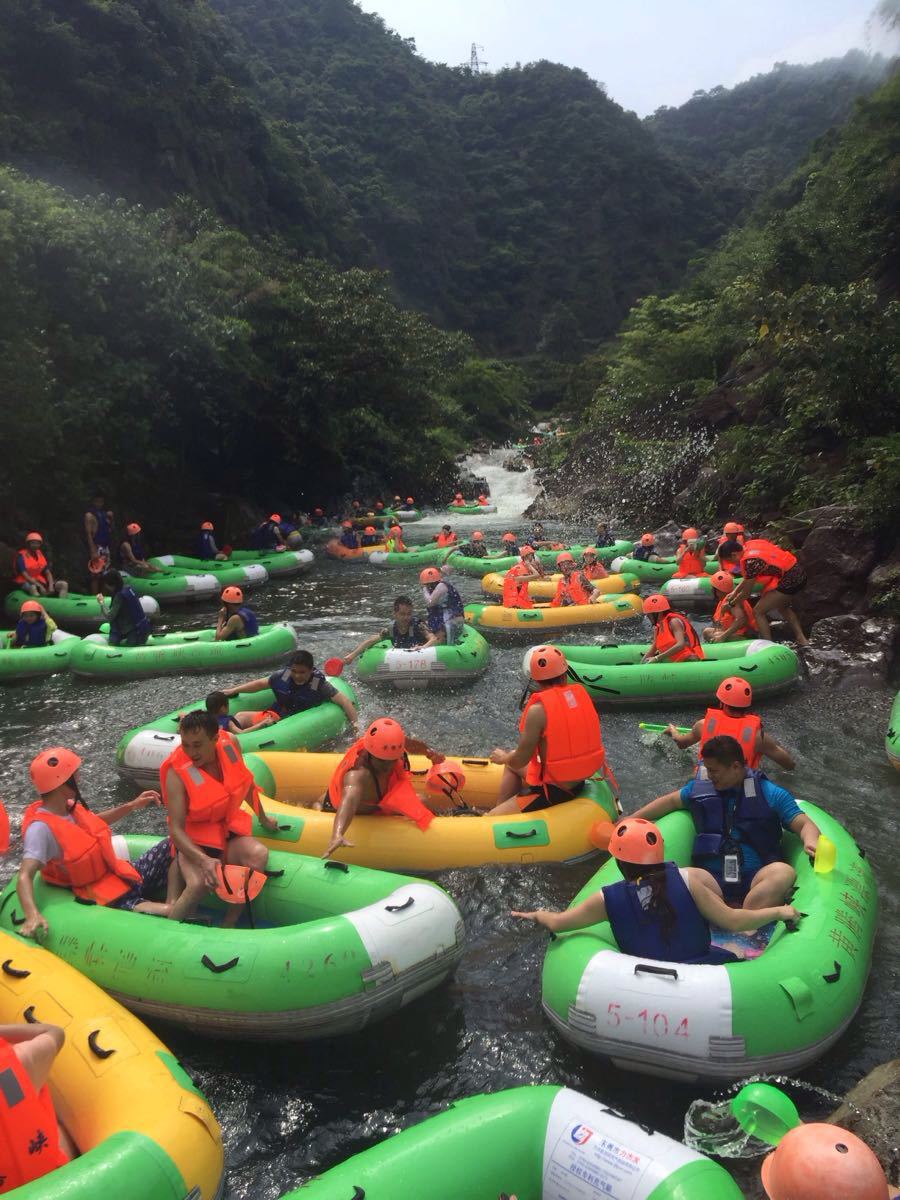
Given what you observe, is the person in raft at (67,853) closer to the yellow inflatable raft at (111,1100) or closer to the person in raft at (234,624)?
the yellow inflatable raft at (111,1100)

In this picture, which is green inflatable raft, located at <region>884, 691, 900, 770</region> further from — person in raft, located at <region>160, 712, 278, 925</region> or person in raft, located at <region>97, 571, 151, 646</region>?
person in raft, located at <region>97, 571, 151, 646</region>

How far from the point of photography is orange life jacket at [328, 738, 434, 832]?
208 inches

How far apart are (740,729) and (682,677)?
11.0 feet

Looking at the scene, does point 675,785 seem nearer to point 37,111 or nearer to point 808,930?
point 808,930

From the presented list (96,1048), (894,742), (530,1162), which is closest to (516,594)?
(894,742)

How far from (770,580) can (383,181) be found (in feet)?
191

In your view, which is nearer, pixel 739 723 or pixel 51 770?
pixel 51 770

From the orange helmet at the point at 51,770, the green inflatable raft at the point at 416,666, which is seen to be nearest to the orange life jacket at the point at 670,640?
the green inflatable raft at the point at 416,666

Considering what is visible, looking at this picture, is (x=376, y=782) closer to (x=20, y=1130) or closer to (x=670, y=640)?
(x=20, y=1130)

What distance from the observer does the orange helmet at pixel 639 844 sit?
11.8ft

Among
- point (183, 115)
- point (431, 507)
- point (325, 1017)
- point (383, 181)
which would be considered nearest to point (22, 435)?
point (325, 1017)

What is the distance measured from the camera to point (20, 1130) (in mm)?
2711

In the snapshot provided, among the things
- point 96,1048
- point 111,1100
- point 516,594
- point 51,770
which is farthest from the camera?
point 516,594

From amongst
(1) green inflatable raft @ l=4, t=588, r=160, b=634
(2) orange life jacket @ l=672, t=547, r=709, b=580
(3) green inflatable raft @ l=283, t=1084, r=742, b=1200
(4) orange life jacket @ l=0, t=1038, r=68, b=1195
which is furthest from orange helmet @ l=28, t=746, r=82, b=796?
(2) orange life jacket @ l=672, t=547, r=709, b=580
